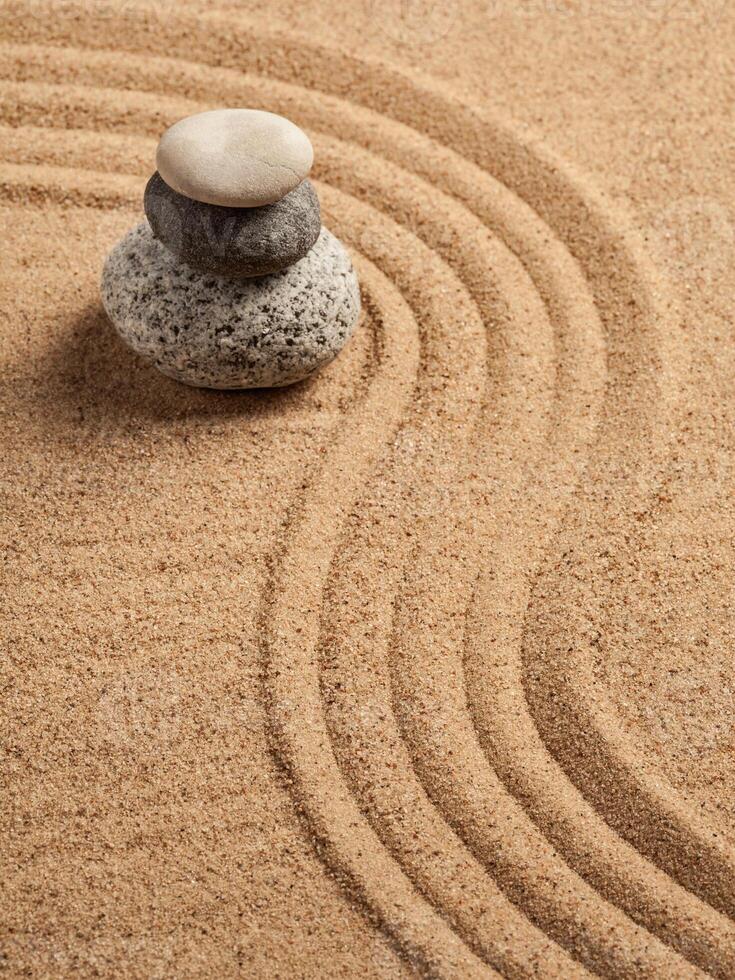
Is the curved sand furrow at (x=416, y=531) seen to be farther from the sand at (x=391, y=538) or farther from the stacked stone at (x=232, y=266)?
the stacked stone at (x=232, y=266)

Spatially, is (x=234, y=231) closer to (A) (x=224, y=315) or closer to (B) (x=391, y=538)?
(A) (x=224, y=315)

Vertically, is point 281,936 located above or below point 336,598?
below

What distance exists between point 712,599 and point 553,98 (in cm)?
197

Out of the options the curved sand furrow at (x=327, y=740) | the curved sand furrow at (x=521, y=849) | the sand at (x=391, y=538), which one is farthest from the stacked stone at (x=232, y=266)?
the curved sand furrow at (x=521, y=849)

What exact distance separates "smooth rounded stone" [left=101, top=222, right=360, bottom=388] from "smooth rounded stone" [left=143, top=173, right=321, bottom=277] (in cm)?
6

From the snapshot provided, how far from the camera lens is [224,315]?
8.99 feet

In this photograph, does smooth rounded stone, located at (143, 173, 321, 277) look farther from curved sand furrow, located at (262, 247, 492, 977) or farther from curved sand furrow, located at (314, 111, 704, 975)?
curved sand furrow, located at (314, 111, 704, 975)

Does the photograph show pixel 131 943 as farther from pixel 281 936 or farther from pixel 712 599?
pixel 712 599

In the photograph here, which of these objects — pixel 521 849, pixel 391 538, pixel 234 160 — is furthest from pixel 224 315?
pixel 521 849

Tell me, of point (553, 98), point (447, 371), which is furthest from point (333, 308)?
point (553, 98)

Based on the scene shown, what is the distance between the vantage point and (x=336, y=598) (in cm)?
262

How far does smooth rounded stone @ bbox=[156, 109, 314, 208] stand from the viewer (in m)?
2.55

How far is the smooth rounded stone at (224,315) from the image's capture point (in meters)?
2.75

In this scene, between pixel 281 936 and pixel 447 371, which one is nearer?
pixel 281 936
